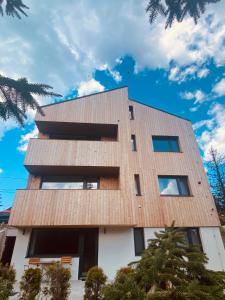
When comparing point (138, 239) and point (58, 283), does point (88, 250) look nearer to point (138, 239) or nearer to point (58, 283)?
point (138, 239)

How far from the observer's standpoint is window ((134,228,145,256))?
8953 millimetres

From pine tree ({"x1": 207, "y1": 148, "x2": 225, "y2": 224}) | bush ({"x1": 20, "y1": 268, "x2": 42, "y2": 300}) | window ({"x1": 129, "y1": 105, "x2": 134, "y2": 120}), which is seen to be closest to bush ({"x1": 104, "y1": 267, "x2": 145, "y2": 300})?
bush ({"x1": 20, "y1": 268, "x2": 42, "y2": 300})

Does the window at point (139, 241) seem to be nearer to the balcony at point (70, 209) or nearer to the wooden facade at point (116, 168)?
the wooden facade at point (116, 168)

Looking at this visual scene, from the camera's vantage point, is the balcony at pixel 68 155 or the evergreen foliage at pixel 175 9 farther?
the balcony at pixel 68 155

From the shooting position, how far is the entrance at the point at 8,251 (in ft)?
29.0

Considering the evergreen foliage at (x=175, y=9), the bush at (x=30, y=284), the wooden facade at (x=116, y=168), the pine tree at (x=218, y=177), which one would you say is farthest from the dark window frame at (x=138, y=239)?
the pine tree at (x=218, y=177)

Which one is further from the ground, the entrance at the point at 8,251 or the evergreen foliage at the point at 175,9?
the evergreen foliage at the point at 175,9

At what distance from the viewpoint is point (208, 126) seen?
15750 mm

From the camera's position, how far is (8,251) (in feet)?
30.2

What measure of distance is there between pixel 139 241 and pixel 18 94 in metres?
9.17

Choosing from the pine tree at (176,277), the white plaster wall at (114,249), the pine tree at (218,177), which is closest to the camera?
the pine tree at (176,277)

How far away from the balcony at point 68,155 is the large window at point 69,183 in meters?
0.66

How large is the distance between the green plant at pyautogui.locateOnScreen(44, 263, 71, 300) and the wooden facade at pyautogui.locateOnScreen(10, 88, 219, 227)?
11.4 ft

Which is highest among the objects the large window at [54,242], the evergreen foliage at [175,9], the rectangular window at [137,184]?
the evergreen foliage at [175,9]
